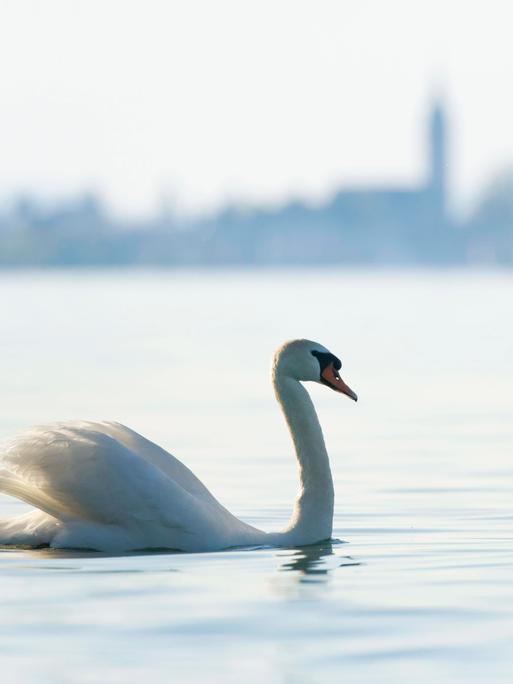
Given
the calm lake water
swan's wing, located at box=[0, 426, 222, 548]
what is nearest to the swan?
swan's wing, located at box=[0, 426, 222, 548]

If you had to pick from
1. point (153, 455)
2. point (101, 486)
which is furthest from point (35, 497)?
point (153, 455)

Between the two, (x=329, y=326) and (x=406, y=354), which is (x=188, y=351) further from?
(x=329, y=326)

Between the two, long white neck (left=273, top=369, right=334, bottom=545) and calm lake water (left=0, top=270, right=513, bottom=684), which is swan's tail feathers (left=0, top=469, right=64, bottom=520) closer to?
calm lake water (left=0, top=270, right=513, bottom=684)

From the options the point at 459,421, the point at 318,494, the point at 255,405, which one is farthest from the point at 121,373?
the point at 318,494

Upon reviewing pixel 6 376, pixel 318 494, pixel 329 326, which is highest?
pixel 329 326

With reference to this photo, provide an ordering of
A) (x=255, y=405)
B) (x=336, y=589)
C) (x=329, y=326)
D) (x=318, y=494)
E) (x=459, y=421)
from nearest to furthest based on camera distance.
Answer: (x=336, y=589) < (x=318, y=494) < (x=459, y=421) < (x=255, y=405) < (x=329, y=326)

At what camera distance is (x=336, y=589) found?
902 cm

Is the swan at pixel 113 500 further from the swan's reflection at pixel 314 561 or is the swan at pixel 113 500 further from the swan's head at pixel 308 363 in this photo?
the swan's head at pixel 308 363

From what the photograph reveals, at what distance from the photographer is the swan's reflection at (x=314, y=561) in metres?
9.45

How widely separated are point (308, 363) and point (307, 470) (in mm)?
542

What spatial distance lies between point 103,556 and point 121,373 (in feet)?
58.9

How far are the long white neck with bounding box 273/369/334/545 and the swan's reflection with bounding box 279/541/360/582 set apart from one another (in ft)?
0.20

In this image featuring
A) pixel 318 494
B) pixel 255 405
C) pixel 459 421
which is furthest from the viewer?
pixel 255 405

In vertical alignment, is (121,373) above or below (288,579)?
above
